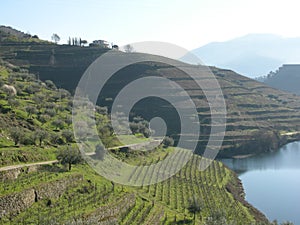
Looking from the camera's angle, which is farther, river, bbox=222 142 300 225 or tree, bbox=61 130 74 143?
river, bbox=222 142 300 225

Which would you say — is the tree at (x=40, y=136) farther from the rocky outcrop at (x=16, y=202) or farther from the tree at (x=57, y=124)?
the rocky outcrop at (x=16, y=202)

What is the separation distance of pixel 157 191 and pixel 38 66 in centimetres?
6197

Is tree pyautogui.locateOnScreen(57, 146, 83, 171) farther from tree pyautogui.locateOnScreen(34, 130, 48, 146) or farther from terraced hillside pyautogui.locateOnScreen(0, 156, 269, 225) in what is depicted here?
tree pyautogui.locateOnScreen(34, 130, 48, 146)

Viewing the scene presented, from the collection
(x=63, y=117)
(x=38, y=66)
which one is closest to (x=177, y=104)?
(x=38, y=66)

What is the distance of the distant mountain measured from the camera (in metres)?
175

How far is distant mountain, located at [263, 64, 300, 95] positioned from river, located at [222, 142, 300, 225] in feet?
351

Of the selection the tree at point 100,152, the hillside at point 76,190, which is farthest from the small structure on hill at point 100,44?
the tree at point 100,152

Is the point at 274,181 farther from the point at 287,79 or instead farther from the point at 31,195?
the point at 287,79

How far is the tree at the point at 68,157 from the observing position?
90.8 ft

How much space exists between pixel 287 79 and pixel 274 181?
481 feet

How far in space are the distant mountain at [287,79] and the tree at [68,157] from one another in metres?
159

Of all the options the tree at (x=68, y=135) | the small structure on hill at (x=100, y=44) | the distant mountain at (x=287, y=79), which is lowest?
the tree at (x=68, y=135)

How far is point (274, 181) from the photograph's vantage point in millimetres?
50438

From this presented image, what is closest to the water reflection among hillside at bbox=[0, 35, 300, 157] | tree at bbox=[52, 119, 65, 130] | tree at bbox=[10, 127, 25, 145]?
hillside at bbox=[0, 35, 300, 157]
